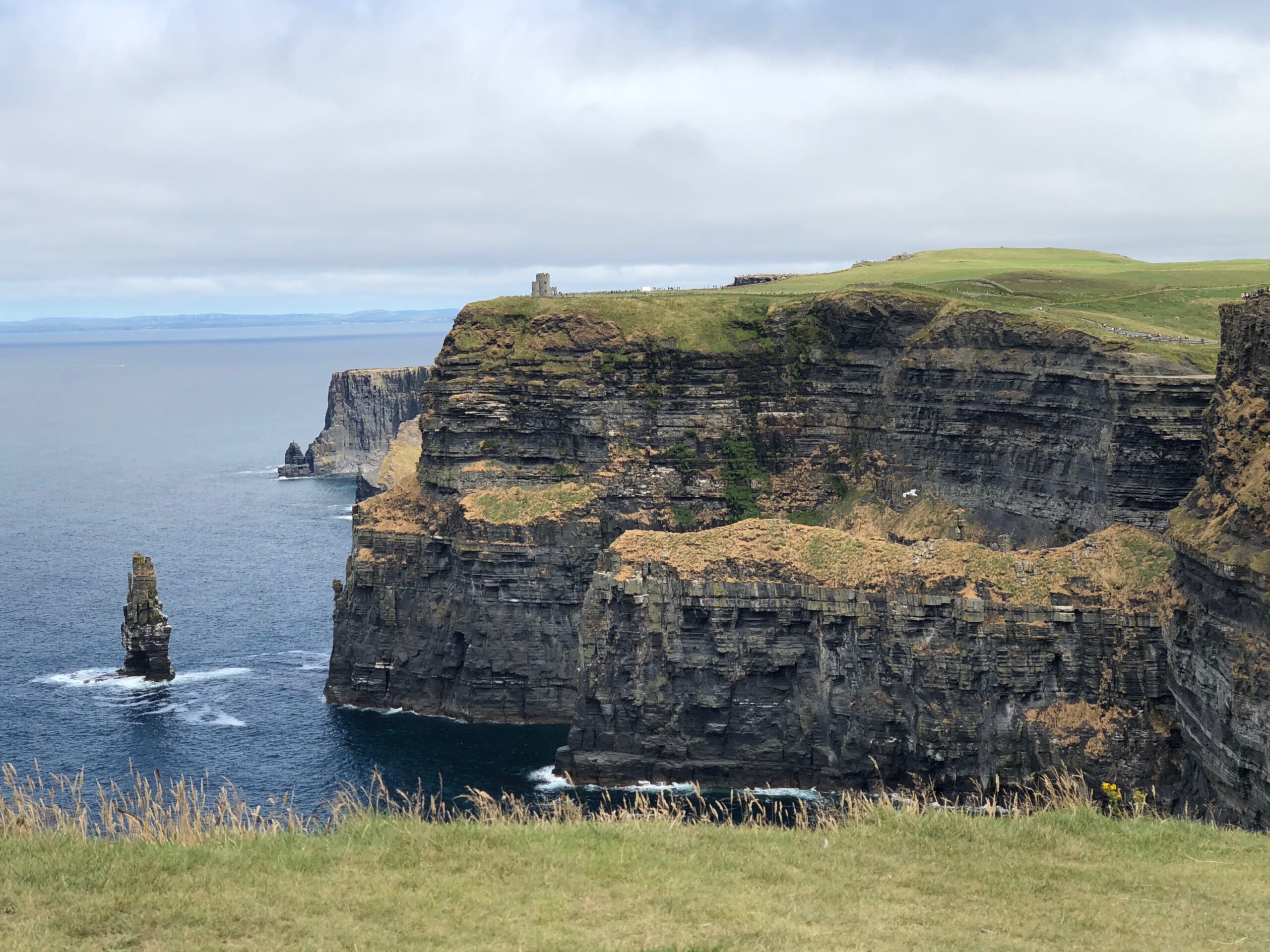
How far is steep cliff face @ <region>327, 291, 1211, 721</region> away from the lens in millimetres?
89562

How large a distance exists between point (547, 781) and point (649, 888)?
177 feet

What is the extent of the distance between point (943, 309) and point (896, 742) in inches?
1245

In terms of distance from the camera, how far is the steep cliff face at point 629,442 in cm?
8956

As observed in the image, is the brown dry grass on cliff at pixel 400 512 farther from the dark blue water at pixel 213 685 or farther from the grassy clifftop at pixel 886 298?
the dark blue water at pixel 213 685

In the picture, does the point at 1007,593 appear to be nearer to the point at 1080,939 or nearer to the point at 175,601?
the point at 1080,939

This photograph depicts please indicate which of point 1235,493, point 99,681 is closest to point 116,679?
point 99,681

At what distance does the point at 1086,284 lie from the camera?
11400 centimetres

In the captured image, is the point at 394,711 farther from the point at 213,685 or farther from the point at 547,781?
the point at 547,781

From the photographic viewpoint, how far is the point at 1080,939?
24.7 meters

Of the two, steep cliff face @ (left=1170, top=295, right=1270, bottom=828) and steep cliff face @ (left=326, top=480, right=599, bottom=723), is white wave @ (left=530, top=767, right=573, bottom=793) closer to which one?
steep cliff face @ (left=326, top=480, right=599, bottom=723)

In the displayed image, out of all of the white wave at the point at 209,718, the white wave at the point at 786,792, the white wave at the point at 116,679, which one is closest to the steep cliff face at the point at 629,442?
the white wave at the point at 209,718

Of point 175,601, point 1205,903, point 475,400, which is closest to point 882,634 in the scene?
point 475,400

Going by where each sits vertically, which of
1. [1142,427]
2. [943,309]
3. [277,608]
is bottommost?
A: [277,608]

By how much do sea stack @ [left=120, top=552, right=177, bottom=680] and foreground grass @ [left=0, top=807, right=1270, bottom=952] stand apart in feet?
243
